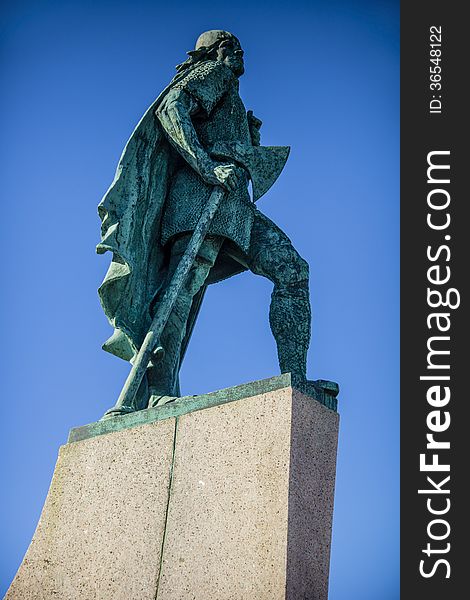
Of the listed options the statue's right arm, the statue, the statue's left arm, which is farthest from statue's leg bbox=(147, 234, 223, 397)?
the statue's left arm

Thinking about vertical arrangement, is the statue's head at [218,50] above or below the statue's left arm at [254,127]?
above

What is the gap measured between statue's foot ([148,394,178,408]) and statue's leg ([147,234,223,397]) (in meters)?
0.07

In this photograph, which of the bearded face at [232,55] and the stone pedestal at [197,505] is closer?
the stone pedestal at [197,505]

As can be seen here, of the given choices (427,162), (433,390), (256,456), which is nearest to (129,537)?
(256,456)

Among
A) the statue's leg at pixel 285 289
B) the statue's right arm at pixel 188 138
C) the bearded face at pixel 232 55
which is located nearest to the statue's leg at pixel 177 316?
the statue's leg at pixel 285 289

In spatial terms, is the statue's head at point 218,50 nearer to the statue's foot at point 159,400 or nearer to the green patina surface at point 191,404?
the statue's foot at point 159,400

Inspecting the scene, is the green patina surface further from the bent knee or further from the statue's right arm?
the statue's right arm

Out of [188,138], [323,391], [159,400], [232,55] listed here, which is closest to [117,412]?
[159,400]

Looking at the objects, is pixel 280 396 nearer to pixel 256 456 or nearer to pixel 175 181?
pixel 256 456

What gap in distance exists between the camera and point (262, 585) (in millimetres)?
5172

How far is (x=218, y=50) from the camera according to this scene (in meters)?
7.87

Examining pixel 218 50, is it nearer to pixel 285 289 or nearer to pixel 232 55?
pixel 232 55

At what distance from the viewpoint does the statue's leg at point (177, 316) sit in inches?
276

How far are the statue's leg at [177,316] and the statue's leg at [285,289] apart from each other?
0.32m
